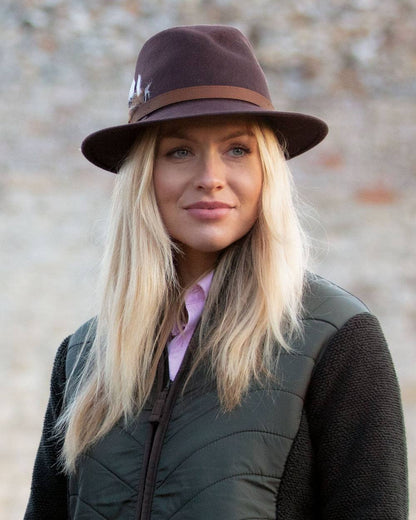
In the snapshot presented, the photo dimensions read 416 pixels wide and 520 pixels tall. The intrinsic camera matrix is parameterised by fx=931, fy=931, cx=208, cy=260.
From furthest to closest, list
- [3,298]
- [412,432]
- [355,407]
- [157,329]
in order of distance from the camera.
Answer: [3,298] → [412,432] → [157,329] → [355,407]

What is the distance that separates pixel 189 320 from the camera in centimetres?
175

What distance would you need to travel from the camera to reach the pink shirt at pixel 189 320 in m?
1.71

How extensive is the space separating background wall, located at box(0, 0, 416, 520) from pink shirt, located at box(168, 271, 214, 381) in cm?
327

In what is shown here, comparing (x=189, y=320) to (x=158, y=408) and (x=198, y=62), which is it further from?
(x=198, y=62)

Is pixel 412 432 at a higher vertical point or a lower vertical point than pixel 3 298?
lower

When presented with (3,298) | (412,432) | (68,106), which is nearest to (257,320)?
(412,432)

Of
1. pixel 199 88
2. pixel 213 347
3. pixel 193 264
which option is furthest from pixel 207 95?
pixel 213 347

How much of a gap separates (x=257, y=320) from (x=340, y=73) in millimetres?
4385

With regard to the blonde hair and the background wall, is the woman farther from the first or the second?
the background wall

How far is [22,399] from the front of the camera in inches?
192

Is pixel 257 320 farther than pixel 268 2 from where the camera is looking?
No

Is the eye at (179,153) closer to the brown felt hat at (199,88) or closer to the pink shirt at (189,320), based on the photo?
the brown felt hat at (199,88)

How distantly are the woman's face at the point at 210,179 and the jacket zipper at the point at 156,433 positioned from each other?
214mm

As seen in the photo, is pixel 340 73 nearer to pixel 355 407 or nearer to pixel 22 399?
pixel 22 399
